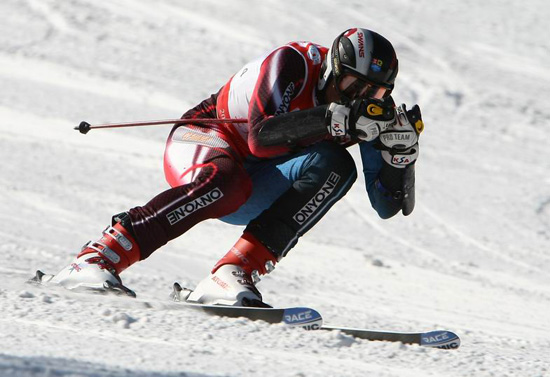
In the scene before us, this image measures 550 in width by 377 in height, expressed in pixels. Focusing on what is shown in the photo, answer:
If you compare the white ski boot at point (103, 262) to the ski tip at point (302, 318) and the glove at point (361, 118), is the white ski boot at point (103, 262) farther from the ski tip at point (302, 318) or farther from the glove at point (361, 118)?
the glove at point (361, 118)

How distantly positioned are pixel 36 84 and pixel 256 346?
740cm

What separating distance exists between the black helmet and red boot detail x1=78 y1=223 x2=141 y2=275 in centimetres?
108

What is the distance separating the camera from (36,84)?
9.51m

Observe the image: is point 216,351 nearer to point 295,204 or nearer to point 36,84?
point 295,204

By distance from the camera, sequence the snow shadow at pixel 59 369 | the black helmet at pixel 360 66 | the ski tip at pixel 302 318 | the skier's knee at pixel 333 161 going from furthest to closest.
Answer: the black helmet at pixel 360 66
the skier's knee at pixel 333 161
the ski tip at pixel 302 318
the snow shadow at pixel 59 369

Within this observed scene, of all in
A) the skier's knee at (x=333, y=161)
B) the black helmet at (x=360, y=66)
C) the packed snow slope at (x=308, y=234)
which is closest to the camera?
the packed snow slope at (x=308, y=234)

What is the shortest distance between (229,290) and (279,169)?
0.66 metres

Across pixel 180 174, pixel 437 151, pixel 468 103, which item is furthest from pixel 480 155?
pixel 180 174

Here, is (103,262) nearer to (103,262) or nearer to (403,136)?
(103,262)

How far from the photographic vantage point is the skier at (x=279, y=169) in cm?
339

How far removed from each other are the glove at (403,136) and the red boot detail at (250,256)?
655 millimetres

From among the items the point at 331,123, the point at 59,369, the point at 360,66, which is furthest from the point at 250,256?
the point at 59,369

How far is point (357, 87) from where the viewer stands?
12.1 feet

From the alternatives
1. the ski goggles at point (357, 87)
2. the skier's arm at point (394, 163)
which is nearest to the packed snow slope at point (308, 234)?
the skier's arm at point (394, 163)
